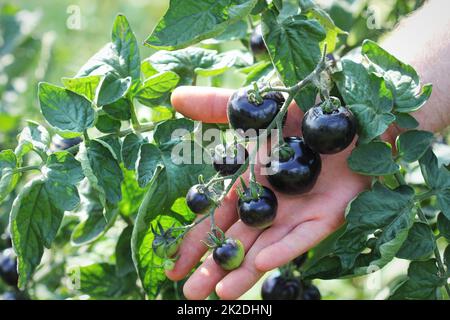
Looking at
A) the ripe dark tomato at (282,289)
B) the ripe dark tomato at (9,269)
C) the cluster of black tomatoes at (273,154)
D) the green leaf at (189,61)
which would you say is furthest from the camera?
the ripe dark tomato at (9,269)

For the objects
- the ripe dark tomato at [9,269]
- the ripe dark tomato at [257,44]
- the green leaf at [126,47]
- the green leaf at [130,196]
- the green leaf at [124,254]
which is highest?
the green leaf at [126,47]

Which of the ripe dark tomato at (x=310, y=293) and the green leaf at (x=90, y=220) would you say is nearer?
the green leaf at (x=90, y=220)

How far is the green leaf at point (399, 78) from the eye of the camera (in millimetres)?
1222

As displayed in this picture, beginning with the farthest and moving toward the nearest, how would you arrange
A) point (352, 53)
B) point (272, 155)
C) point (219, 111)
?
1. point (352, 53)
2. point (219, 111)
3. point (272, 155)

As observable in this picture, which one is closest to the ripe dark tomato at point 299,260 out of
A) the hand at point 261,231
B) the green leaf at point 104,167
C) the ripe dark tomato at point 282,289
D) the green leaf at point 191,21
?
the ripe dark tomato at point 282,289

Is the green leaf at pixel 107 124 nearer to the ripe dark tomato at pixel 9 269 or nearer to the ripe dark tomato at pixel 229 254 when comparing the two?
the ripe dark tomato at pixel 229 254

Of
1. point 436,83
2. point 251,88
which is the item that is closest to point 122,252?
point 251,88

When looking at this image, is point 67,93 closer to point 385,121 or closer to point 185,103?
point 185,103

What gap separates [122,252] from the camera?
1.49 meters

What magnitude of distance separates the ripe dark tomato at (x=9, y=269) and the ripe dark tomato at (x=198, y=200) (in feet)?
2.72

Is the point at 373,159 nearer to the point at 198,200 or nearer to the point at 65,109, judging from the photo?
the point at 198,200

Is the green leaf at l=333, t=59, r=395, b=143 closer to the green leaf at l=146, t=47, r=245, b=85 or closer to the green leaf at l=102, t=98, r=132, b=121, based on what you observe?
the green leaf at l=146, t=47, r=245, b=85

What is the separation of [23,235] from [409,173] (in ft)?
3.24
